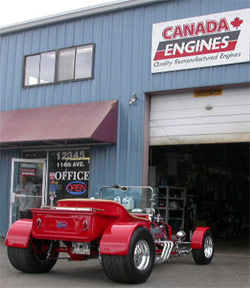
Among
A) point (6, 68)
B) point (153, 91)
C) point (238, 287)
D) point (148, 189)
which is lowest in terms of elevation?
point (238, 287)

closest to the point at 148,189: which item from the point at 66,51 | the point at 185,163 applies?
the point at 66,51

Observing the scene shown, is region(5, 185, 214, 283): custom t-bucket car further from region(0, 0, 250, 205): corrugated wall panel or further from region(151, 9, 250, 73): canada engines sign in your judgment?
region(151, 9, 250, 73): canada engines sign

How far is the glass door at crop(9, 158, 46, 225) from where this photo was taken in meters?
13.3

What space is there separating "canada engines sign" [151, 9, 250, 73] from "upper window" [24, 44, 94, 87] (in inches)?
87.2

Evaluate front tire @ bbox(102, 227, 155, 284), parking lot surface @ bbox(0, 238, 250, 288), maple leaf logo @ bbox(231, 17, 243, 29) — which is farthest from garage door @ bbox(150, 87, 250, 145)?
front tire @ bbox(102, 227, 155, 284)

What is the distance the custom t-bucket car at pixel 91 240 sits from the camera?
6.63 m

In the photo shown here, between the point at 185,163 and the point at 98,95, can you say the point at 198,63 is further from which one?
the point at 185,163

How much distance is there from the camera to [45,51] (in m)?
14.0

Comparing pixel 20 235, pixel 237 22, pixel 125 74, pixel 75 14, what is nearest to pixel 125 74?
pixel 125 74

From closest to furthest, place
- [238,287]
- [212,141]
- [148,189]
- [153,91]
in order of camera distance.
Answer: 1. [238,287]
2. [148,189]
3. [212,141]
4. [153,91]

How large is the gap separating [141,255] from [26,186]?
7.21m

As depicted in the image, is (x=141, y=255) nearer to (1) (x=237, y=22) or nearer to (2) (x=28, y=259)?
(2) (x=28, y=259)

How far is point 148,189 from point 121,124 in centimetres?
357

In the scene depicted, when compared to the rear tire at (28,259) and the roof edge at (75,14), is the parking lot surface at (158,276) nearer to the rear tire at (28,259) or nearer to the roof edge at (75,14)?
the rear tire at (28,259)
